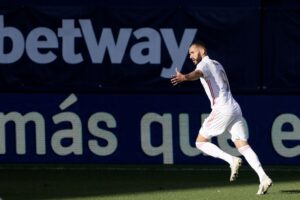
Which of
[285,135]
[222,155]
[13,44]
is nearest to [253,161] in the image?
[222,155]

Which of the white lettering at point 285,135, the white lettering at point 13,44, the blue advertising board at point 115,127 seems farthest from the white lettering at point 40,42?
the white lettering at point 285,135

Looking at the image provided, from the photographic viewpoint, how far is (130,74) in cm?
1520

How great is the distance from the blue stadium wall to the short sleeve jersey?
2970 mm

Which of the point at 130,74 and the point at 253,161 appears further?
the point at 130,74

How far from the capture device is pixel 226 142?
49.0 ft

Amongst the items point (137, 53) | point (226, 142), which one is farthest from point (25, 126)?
point (226, 142)

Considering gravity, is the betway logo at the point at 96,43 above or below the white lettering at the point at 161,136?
above

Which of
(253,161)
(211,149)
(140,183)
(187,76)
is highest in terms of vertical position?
(187,76)

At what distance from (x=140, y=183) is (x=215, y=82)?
1997mm

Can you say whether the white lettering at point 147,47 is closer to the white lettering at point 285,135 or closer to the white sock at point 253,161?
the white lettering at point 285,135

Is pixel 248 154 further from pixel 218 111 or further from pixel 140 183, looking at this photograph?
pixel 140 183

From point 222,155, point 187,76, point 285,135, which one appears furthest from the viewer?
point 285,135

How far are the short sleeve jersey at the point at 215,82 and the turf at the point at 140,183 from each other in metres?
1.08

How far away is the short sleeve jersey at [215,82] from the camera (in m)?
11.8
